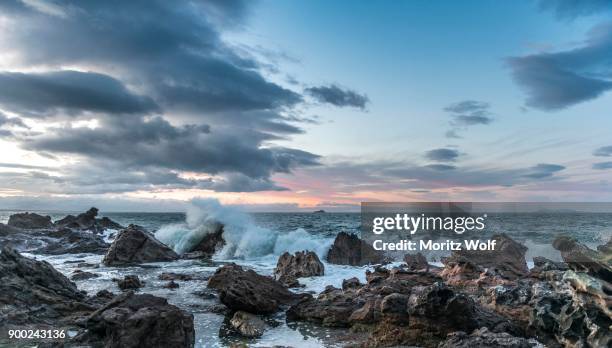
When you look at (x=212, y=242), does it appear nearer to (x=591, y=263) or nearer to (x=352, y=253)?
(x=352, y=253)

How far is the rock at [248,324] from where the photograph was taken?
42.8 ft

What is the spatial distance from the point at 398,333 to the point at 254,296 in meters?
5.51

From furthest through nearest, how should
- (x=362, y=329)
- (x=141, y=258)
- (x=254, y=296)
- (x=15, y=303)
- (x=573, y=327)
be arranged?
(x=141, y=258), (x=254, y=296), (x=15, y=303), (x=362, y=329), (x=573, y=327)

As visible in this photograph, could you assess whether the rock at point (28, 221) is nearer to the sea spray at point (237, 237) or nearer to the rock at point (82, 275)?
the sea spray at point (237, 237)

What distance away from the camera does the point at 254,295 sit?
15.5m

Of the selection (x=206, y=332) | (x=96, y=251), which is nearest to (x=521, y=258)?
(x=206, y=332)

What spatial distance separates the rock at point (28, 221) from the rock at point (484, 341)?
53540 millimetres

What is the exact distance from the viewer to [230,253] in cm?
3897

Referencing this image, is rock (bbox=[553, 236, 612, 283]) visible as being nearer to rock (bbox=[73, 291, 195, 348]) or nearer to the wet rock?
the wet rock

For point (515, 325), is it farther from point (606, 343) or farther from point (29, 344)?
point (29, 344)

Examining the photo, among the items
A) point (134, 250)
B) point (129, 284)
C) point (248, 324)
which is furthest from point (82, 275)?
point (248, 324)

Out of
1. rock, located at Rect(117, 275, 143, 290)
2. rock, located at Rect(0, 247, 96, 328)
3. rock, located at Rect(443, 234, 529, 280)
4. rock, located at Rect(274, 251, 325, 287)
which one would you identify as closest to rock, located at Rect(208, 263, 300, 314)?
rock, located at Rect(0, 247, 96, 328)

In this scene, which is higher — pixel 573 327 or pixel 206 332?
pixel 573 327

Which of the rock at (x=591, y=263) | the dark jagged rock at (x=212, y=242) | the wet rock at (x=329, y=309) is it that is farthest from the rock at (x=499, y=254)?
the dark jagged rock at (x=212, y=242)
